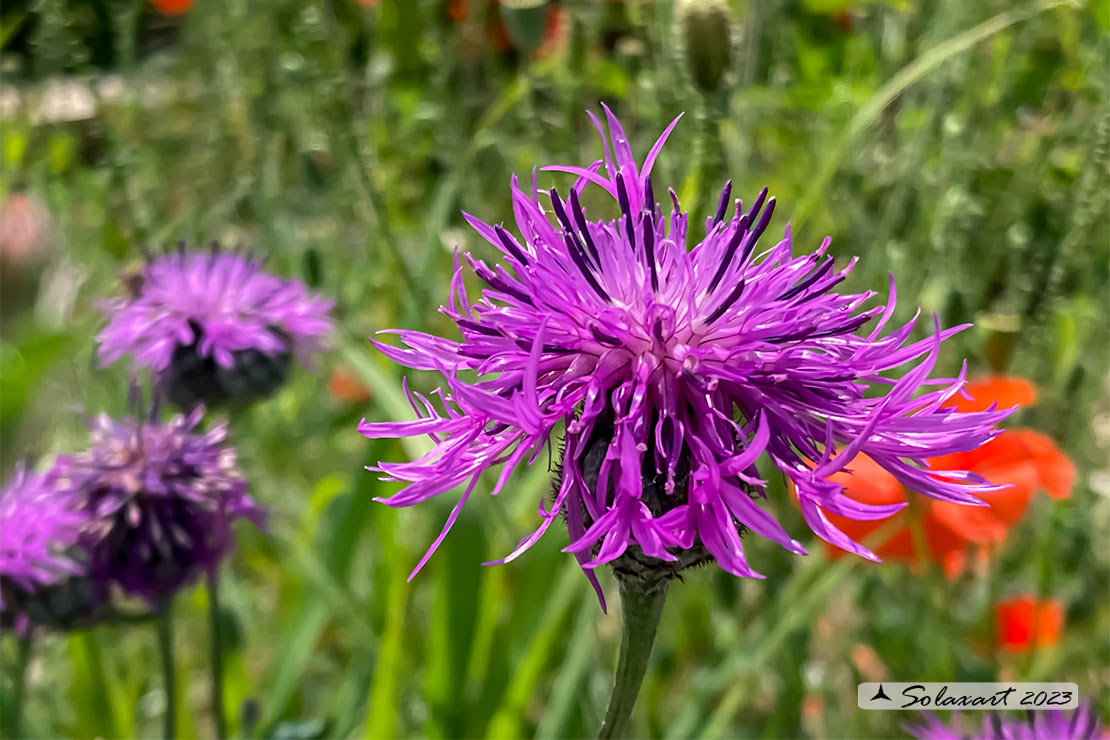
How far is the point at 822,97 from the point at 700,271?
74 cm

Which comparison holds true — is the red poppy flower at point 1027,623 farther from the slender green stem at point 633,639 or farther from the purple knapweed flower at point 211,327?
the purple knapweed flower at point 211,327

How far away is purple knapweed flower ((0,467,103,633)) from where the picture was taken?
0.65 meters

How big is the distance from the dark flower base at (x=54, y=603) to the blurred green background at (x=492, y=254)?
0.11 meters

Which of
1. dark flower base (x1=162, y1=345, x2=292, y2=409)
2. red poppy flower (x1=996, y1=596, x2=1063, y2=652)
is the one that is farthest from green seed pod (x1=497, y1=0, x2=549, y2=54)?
red poppy flower (x1=996, y1=596, x2=1063, y2=652)

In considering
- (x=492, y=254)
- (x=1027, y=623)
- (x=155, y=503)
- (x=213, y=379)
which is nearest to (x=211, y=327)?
(x=213, y=379)

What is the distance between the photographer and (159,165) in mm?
1408

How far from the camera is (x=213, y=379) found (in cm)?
85

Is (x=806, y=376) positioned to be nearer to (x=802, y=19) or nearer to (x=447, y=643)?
(x=447, y=643)

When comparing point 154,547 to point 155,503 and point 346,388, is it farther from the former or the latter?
point 346,388

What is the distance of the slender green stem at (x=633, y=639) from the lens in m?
0.43

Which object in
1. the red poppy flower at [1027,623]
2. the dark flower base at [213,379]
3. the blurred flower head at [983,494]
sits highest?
the dark flower base at [213,379]

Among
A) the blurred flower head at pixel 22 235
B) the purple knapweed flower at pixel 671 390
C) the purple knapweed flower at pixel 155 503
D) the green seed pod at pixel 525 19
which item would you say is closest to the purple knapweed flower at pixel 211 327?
the purple knapweed flower at pixel 155 503

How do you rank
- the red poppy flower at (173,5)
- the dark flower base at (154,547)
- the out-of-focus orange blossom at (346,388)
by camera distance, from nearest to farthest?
1. the dark flower base at (154,547)
2. the out-of-focus orange blossom at (346,388)
3. the red poppy flower at (173,5)

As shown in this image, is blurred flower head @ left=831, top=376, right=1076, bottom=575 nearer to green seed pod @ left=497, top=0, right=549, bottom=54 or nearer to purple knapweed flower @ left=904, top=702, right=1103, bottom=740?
purple knapweed flower @ left=904, top=702, right=1103, bottom=740
